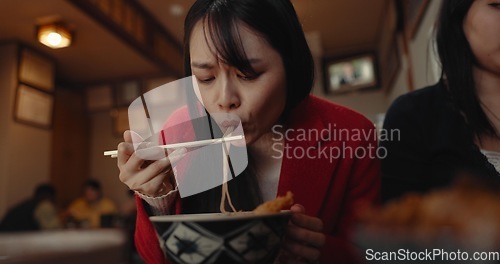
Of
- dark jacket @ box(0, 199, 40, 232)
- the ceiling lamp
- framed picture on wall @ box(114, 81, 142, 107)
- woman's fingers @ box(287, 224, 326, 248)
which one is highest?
the ceiling lamp

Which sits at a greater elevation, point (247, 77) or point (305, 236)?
point (247, 77)

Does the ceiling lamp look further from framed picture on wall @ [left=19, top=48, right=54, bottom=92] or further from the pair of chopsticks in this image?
the pair of chopsticks

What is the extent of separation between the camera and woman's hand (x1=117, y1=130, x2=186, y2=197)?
43 cm

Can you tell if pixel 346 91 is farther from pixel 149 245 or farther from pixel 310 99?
pixel 149 245

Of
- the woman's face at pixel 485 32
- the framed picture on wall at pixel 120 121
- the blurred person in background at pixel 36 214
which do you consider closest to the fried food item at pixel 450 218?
the woman's face at pixel 485 32

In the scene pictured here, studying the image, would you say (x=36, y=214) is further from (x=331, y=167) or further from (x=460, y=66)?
(x=460, y=66)

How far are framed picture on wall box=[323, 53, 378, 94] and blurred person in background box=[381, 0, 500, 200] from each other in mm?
61

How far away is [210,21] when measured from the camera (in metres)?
0.47

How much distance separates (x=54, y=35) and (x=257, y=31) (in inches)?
Result: 13.7

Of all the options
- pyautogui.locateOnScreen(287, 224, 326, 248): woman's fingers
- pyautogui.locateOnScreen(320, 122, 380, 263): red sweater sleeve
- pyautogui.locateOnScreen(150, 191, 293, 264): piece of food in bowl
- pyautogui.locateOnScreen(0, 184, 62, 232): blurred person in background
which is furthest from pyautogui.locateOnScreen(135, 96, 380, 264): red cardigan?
pyautogui.locateOnScreen(0, 184, 62, 232): blurred person in background

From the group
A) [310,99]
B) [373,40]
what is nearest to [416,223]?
[310,99]

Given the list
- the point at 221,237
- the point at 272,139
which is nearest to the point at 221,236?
the point at 221,237

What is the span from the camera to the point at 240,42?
0.46 metres

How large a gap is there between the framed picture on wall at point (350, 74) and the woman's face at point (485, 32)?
0.14 metres
